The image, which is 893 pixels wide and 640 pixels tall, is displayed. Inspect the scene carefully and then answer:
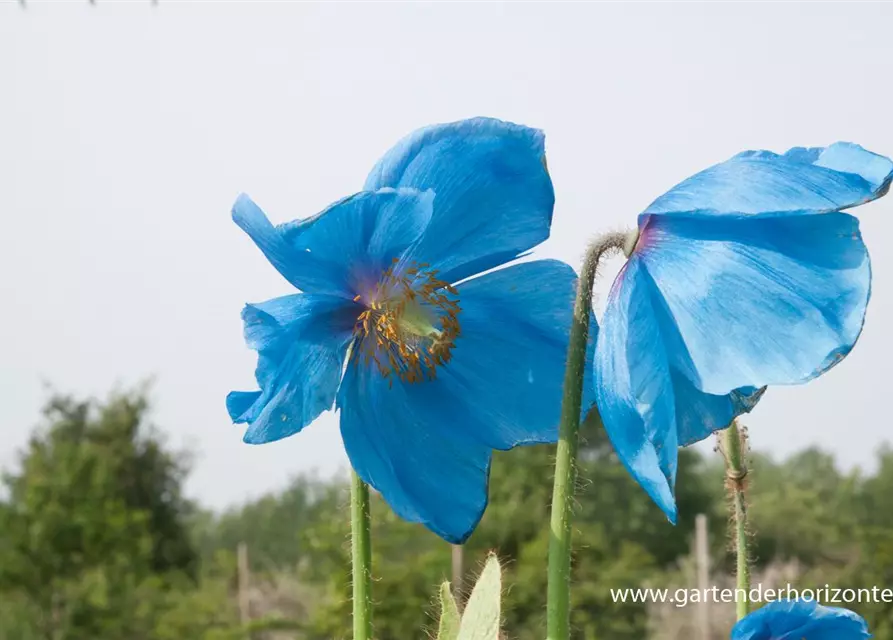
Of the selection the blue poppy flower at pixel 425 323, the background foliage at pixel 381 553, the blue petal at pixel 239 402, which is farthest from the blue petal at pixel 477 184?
the background foliage at pixel 381 553

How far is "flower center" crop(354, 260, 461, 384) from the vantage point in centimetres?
65

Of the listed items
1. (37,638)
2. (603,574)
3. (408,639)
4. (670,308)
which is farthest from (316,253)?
(37,638)

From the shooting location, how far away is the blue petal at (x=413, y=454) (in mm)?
604

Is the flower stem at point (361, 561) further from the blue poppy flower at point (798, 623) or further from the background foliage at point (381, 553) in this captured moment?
the background foliage at point (381, 553)

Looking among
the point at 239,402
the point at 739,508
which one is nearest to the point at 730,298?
the point at 739,508

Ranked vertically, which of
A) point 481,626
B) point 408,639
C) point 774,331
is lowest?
point 481,626

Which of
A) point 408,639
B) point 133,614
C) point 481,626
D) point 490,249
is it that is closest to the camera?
point 481,626

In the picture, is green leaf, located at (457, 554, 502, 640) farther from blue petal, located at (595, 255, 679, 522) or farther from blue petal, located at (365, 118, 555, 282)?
blue petal, located at (365, 118, 555, 282)

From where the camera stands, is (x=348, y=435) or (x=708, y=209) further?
(x=348, y=435)

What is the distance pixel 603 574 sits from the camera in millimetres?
9000

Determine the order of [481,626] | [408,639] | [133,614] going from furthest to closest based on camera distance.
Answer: [133,614] → [408,639] → [481,626]

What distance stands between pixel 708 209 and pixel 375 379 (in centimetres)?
22

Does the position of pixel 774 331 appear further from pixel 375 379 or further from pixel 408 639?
pixel 408 639

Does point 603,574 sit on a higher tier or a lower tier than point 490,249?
higher
